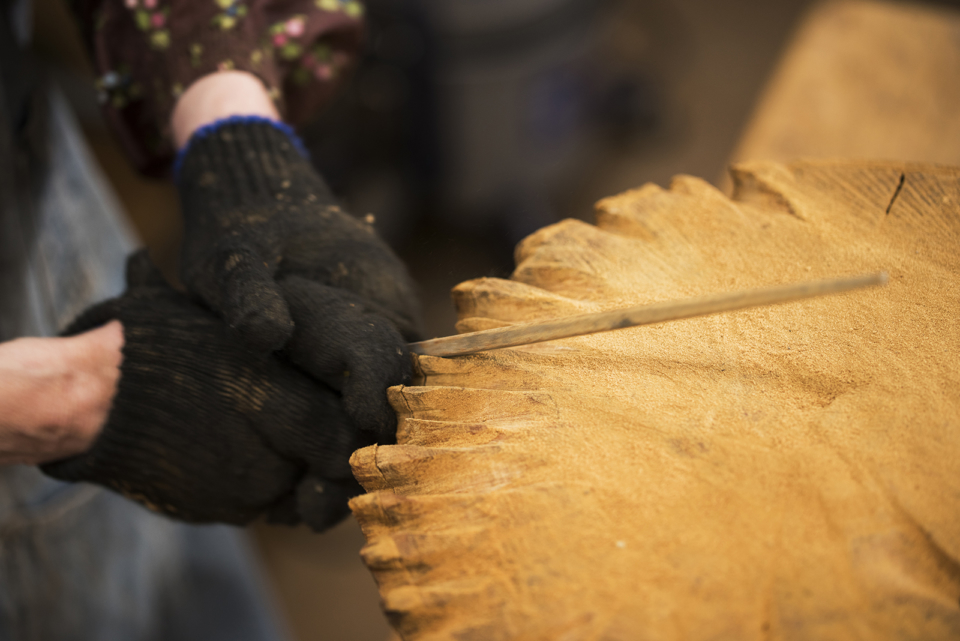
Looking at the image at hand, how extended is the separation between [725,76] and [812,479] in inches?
85.6

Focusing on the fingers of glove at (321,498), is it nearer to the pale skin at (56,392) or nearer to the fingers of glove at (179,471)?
the fingers of glove at (179,471)

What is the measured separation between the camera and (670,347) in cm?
51

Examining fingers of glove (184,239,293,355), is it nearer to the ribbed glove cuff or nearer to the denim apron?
the ribbed glove cuff

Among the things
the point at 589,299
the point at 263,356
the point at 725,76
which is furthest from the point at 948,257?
the point at 725,76

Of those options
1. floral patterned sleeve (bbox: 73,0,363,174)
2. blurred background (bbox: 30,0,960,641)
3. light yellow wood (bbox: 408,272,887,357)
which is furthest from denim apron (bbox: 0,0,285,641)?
light yellow wood (bbox: 408,272,887,357)

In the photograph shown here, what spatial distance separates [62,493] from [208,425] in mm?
533

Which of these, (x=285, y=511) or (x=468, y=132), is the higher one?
(x=468, y=132)

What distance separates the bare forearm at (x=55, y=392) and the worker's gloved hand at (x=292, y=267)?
0.36 ft

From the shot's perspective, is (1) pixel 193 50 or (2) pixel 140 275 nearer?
(2) pixel 140 275

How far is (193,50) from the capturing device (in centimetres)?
80

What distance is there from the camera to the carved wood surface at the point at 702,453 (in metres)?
0.39

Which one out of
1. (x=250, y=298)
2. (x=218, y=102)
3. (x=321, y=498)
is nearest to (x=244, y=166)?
(x=218, y=102)

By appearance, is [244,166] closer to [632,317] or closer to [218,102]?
[218,102]

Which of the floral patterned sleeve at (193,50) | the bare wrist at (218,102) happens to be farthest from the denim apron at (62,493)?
the bare wrist at (218,102)
